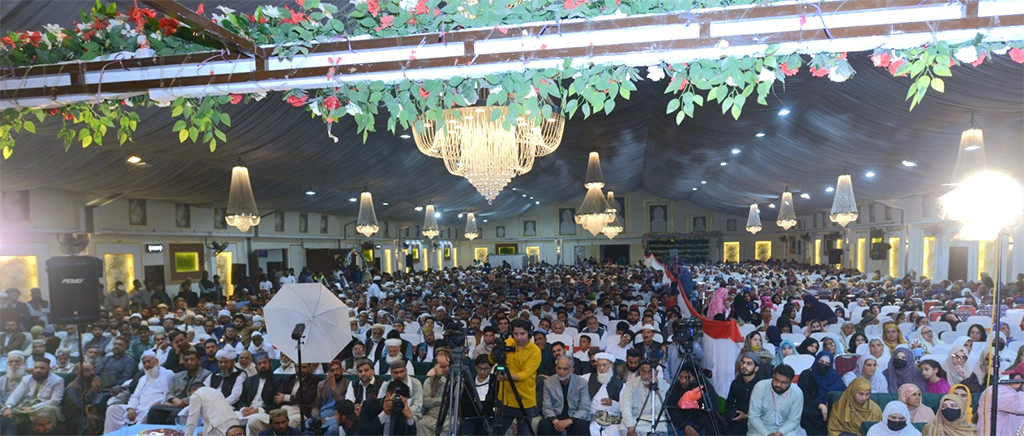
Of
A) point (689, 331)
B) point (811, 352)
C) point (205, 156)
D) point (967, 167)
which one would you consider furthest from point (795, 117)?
point (205, 156)

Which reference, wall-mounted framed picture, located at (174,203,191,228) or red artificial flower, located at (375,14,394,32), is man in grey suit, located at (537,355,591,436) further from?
wall-mounted framed picture, located at (174,203,191,228)

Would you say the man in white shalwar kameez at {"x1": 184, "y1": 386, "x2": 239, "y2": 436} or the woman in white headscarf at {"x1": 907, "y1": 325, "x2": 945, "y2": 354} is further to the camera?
the woman in white headscarf at {"x1": 907, "y1": 325, "x2": 945, "y2": 354}

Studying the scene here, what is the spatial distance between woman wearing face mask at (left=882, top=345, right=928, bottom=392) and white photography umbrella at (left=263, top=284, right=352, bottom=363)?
5.75 meters

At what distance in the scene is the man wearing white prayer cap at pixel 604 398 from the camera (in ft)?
19.8

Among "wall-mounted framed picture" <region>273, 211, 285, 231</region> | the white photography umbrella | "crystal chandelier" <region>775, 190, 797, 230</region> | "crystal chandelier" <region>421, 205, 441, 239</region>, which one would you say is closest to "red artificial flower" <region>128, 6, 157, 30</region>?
the white photography umbrella

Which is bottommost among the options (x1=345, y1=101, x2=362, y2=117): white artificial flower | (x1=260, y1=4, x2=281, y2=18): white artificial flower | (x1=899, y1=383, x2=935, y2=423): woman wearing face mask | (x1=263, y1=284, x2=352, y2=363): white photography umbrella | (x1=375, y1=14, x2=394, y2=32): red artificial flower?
(x1=899, y1=383, x2=935, y2=423): woman wearing face mask

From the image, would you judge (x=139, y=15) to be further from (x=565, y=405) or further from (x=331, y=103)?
(x=565, y=405)

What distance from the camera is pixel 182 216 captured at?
1648cm

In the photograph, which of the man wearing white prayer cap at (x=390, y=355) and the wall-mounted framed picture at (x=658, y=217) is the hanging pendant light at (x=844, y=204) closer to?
the man wearing white prayer cap at (x=390, y=355)

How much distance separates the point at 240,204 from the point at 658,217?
103 ft

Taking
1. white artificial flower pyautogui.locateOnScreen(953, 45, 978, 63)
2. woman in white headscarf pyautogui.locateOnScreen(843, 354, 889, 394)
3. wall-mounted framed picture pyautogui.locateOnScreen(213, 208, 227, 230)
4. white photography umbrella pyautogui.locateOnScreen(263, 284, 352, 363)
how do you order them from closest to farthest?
white artificial flower pyautogui.locateOnScreen(953, 45, 978, 63), white photography umbrella pyautogui.locateOnScreen(263, 284, 352, 363), woman in white headscarf pyautogui.locateOnScreen(843, 354, 889, 394), wall-mounted framed picture pyautogui.locateOnScreen(213, 208, 227, 230)

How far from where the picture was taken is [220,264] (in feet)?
59.9

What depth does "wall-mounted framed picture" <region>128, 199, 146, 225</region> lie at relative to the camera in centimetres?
1452

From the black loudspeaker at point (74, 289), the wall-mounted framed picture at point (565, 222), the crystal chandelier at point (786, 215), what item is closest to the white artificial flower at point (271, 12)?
the black loudspeaker at point (74, 289)
